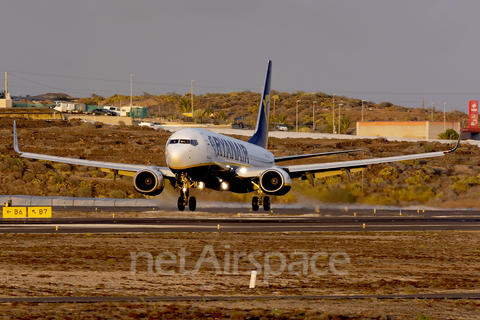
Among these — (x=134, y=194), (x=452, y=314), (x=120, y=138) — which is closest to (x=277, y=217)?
(x=134, y=194)

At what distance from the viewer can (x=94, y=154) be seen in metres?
97.0

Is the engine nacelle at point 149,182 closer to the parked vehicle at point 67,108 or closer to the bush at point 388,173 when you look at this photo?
the bush at point 388,173

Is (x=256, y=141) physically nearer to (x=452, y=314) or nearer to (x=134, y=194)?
(x=134, y=194)

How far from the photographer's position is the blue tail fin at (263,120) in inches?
2258

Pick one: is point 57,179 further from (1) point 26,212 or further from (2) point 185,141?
(2) point 185,141

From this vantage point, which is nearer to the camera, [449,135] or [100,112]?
[449,135]

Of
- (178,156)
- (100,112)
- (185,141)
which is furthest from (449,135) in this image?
(178,156)

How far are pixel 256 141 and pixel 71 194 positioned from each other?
27.1 meters

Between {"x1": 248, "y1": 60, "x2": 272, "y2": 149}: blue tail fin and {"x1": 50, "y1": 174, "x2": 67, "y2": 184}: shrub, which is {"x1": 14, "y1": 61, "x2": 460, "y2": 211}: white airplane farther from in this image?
{"x1": 50, "y1": 174, "x2": 67, "y2": 184}: shrub

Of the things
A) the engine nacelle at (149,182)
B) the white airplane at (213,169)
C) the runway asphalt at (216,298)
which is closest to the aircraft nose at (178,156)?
the white airplane at (213,169)

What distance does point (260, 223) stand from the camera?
42.1m

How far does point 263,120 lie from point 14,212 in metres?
24.1

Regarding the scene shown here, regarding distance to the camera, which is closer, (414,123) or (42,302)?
(42,302)

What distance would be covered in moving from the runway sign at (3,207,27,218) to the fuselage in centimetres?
1551
